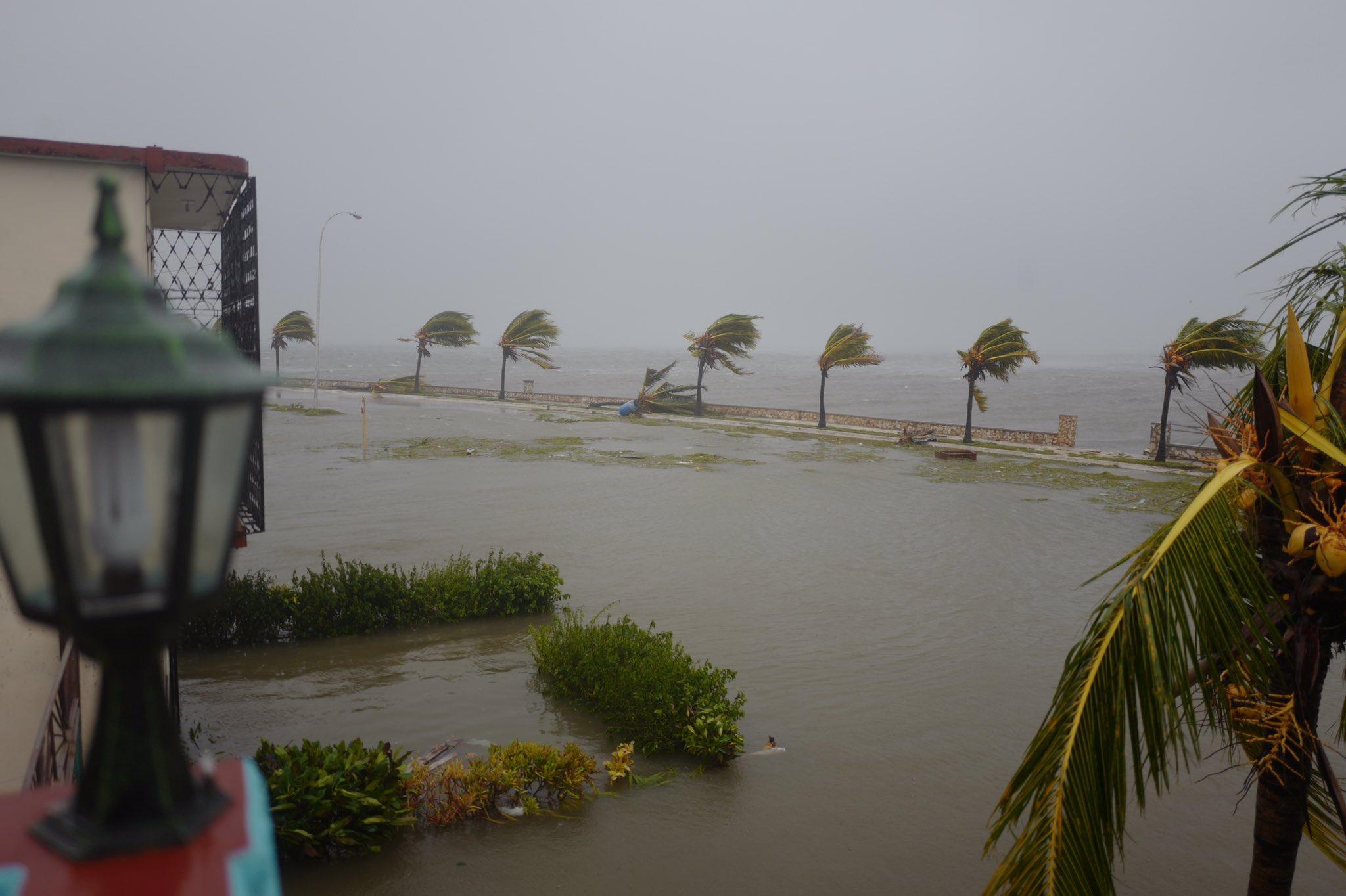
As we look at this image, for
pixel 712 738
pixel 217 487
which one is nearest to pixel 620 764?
pixel 712 738

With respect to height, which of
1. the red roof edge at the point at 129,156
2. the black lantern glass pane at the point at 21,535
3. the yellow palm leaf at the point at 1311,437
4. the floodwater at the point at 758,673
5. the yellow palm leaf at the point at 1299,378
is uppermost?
the red roof edge at the point at 129,156

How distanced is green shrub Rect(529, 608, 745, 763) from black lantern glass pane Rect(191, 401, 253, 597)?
795 cm

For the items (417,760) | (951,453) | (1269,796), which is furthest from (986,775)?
(951,453)

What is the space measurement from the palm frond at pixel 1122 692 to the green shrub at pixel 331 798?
15.9 feet

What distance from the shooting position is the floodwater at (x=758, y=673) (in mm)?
7309

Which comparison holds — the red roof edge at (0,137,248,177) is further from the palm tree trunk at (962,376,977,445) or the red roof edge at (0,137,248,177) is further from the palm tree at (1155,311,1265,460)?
the palm tree trunk at (962,376,977,445)

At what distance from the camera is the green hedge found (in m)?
11.7

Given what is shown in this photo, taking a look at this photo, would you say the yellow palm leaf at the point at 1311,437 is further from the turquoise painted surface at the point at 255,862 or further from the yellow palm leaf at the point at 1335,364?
the turquoise painted surface at the point at 255,862

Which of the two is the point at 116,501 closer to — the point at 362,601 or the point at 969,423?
the point at 362,601

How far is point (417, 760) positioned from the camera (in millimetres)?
7836

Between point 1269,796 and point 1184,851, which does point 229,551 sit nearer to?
point 1269,796

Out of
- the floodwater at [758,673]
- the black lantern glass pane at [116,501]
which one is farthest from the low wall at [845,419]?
the black lantern glass pane at [116,501]

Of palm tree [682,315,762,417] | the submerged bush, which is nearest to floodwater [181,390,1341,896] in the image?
the submerged bush

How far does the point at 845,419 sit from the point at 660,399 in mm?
10842
